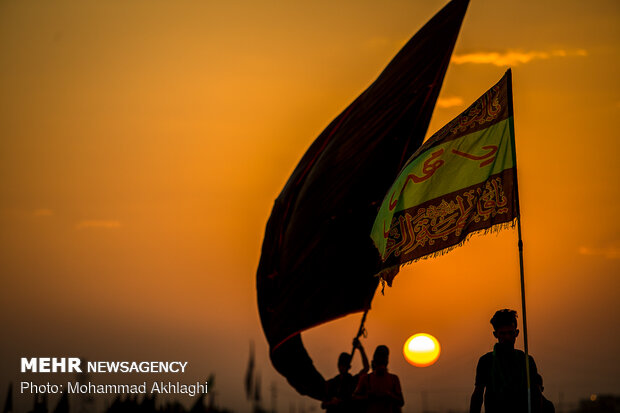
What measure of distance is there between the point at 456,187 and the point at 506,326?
192cm

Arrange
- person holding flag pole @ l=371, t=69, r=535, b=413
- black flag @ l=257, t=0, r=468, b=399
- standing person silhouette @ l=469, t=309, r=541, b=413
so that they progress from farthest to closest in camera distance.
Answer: black flag @ l=257, t=0, r=468, b=399 < person holding flag pole @ l=371, t=69, r=535, b=413 < standing person silhouette @ l=469, t=309, r=541, b=413

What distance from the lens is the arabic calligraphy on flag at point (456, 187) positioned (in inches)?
351

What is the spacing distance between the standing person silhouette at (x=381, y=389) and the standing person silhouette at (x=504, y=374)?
7.18 feet

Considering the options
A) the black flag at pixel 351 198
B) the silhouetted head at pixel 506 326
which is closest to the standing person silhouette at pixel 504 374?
the silhouetted head at pixel 506 326

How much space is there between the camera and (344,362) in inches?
435

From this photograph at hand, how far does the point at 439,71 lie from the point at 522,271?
16.3 ft

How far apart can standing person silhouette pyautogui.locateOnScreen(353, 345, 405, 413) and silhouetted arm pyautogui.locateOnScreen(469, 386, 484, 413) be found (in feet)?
6.93

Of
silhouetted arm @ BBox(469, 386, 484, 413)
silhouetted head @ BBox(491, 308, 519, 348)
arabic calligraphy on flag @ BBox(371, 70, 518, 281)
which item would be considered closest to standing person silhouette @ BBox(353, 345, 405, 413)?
arabic calligraphy on flag @ BBox(371, 70, 518, 281)

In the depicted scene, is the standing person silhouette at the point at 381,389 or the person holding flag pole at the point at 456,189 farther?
the standing person silhouette at the point at 381,389

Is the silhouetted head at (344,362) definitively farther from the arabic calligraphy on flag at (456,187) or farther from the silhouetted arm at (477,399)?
the silhouetted arm at (477,399)

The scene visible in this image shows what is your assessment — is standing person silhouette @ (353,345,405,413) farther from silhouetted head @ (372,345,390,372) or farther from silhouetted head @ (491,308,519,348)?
silhouetted head @ (491,308,519,348)

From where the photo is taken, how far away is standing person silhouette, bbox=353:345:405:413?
10.2m

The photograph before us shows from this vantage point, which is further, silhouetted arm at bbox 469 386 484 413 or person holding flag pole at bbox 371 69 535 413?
person holding flag pole at bbox 371 69 535 413

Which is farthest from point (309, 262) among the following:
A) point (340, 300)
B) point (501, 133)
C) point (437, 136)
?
point (501, 133)
